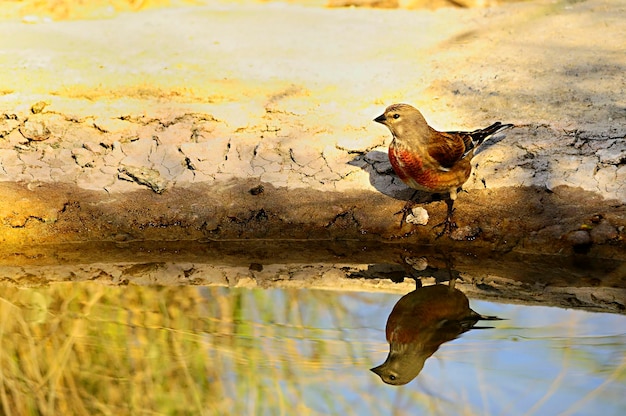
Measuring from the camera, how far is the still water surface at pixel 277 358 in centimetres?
455

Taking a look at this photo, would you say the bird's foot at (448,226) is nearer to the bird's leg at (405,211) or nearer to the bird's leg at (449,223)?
the bird's leg at (449,223)

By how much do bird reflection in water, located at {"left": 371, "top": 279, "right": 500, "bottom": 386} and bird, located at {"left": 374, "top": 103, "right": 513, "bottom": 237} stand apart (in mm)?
747

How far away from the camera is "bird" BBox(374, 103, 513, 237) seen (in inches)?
244

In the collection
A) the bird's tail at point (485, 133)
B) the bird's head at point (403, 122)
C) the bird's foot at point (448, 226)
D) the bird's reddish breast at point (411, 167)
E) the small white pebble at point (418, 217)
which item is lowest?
the bird's foot at point (448, 226)

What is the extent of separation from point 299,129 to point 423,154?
1.31 metres

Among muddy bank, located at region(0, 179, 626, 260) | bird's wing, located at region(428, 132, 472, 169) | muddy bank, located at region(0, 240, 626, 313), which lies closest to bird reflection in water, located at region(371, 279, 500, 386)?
muddy bank, located at region(0, 240, 626, 313)

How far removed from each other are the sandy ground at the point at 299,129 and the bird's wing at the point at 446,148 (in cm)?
39

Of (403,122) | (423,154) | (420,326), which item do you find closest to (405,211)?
(423,154)

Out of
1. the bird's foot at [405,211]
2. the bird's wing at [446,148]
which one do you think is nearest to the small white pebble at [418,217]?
the bird's foot at [405,211]

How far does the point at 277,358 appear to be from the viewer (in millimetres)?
5008

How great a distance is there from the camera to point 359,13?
31.3ft

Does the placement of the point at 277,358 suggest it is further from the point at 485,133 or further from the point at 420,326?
the point at 485,133

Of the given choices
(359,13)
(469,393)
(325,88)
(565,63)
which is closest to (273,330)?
(469,393)

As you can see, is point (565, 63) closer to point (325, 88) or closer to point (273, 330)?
point (325, 88)
